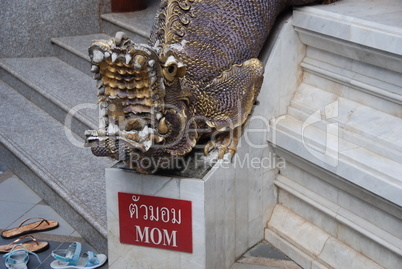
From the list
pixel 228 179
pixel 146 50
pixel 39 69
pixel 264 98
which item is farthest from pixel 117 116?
pixel 39 69

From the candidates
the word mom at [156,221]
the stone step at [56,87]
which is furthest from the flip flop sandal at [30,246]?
the stone step at [56,87]

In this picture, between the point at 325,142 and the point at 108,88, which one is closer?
the point at 108,88

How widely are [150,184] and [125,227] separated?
346mm

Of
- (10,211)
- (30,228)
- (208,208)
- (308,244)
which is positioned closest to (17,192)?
(10,211)

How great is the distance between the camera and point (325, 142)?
13.0 feet

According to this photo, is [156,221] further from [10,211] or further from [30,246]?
[10,211]

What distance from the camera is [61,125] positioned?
5.70m

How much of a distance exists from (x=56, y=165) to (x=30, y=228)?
601 millimetres

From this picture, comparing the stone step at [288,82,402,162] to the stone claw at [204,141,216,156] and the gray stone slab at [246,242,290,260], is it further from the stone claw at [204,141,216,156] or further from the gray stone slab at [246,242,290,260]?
the gray stone slab at [246,242,290,260]

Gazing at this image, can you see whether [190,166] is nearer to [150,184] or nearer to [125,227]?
[150,184]

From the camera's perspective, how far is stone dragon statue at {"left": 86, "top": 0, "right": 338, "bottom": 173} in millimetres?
3180

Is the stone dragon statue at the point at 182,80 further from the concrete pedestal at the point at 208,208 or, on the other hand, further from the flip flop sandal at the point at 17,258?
the flip flop sandal at the point at 17,258

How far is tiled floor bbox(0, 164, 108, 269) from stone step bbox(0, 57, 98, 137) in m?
0.65

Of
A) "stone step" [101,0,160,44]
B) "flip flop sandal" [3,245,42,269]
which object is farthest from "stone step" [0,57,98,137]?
"flip flop sandal" [3,245,42,269]
